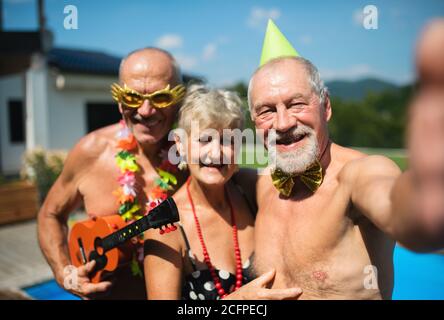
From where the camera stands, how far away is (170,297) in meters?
1.83

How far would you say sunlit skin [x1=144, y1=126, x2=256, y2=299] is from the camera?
1.86 m

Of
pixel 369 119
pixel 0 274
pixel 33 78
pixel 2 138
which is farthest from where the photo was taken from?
pixel 369 119

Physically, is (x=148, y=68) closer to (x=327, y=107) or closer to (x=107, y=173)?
(x=107, y=173)

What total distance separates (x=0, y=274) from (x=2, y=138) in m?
8.51

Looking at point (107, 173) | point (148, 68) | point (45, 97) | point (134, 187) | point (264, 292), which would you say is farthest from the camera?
point (45, 97)

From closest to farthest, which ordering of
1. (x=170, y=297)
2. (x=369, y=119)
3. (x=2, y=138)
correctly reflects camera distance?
(x=170, y=297), (x=2, y=138), (x=369, y=119)

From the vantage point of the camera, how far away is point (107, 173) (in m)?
2.50

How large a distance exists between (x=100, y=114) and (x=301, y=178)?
1127cm

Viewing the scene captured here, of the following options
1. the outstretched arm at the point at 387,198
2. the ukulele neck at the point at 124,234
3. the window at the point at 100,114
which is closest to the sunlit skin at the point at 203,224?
the ukulele neck at the point at 124,234

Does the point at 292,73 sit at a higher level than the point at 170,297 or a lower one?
higher

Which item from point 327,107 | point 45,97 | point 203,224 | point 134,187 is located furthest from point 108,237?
point 45,97
